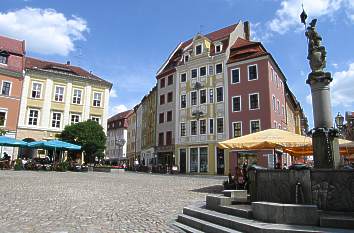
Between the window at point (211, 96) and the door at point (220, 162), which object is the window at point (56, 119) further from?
the door at point (220, 162)

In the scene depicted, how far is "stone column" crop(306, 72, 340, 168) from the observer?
9.50 metres

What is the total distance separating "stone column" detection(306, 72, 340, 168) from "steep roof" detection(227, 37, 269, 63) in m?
28.3

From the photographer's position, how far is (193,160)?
41.6 m

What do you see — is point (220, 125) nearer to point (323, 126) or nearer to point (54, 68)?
point (54, 68)

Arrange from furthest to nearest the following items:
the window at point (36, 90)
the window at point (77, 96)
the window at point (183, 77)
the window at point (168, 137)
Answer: the window at point (77, 96) < the window at point (168, 137) < the window at point (36, 90) < the window at point (183, 77)

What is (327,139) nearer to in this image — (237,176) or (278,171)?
(278,171)

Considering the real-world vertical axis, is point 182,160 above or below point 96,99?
below

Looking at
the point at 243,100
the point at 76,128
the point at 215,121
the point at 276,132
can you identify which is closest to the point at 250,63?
the point at 243,100

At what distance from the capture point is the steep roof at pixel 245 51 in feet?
127

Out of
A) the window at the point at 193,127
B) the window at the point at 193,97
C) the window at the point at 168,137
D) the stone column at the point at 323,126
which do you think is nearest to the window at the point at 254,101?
the window at the point at 193,97

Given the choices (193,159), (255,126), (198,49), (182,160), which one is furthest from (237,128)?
(198,49)

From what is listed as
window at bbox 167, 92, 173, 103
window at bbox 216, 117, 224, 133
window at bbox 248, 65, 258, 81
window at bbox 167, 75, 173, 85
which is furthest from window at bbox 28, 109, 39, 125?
window at bbox 248, 65, 258, 81

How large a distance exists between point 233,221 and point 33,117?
42127 millimetres

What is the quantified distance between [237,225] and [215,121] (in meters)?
33.3
